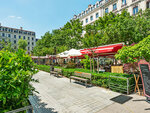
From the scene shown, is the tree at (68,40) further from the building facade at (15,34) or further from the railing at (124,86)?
the building facade at (15,34)

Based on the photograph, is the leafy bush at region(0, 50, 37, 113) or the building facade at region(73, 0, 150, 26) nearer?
the leafy bush at region(0, 50, 37, 113)

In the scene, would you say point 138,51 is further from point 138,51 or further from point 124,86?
point 124,86

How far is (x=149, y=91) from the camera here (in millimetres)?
4492

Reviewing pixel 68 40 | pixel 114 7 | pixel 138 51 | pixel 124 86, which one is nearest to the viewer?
pixel 138 51

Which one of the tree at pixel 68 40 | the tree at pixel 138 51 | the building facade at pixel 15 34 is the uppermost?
the building facade at pixel 15 34

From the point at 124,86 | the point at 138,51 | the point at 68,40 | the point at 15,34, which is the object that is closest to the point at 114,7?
the point at 68,40

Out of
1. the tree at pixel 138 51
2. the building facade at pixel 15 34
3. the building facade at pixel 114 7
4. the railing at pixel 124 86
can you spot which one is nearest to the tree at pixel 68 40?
the building facade at pixel 114 7

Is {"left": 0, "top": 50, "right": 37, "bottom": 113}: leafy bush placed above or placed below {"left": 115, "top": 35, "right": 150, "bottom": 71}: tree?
below

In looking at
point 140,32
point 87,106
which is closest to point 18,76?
point 87,106

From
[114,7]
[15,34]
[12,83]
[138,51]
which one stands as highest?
[114,7]

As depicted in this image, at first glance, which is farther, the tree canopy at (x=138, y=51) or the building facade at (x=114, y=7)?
the building facade at (x=114, y=7)

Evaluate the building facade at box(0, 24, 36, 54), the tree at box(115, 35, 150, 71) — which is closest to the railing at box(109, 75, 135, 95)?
the tree at box(115, 35, 150, 71)

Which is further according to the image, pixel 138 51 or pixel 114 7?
pixel 114 7

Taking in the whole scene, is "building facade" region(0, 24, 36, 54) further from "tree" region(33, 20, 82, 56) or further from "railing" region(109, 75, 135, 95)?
"railing" region(109, 75, 135, 95)
